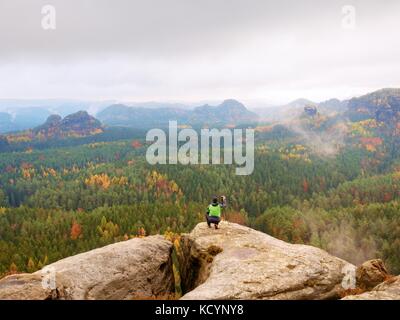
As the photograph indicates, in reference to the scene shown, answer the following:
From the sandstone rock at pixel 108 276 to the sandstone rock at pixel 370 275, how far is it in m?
18.2

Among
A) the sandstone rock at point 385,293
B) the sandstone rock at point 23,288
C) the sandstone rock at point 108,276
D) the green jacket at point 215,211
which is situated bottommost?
the sandstone rock at point 108,276

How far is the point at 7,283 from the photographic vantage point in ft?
80.9

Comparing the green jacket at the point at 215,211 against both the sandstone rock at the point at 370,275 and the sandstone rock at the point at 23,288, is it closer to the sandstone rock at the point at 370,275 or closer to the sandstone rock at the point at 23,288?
the sandstone rock at the point at 370,275

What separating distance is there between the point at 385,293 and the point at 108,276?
21.0 metres

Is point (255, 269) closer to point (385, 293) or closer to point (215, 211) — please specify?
point (385, 293)

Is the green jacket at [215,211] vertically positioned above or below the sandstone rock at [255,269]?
above

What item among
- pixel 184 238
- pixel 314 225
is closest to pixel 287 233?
pixel 314 225

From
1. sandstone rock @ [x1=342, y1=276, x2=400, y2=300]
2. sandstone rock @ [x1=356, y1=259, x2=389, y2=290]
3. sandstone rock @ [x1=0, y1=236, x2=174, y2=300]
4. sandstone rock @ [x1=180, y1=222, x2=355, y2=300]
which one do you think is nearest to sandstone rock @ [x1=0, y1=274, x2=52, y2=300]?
sandstone rock @ [x1=0, y1=236, x2=174, y2=300]

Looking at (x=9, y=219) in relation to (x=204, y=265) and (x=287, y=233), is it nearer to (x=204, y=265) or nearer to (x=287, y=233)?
(x=287, y=233)

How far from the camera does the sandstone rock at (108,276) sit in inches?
984

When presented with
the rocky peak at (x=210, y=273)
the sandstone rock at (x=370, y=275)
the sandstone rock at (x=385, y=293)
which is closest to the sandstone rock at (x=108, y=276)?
the rocky peak at (x=210, y=273)

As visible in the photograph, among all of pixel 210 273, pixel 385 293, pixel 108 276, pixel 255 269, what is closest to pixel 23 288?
pixel 108 276

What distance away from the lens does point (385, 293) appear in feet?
74.1
